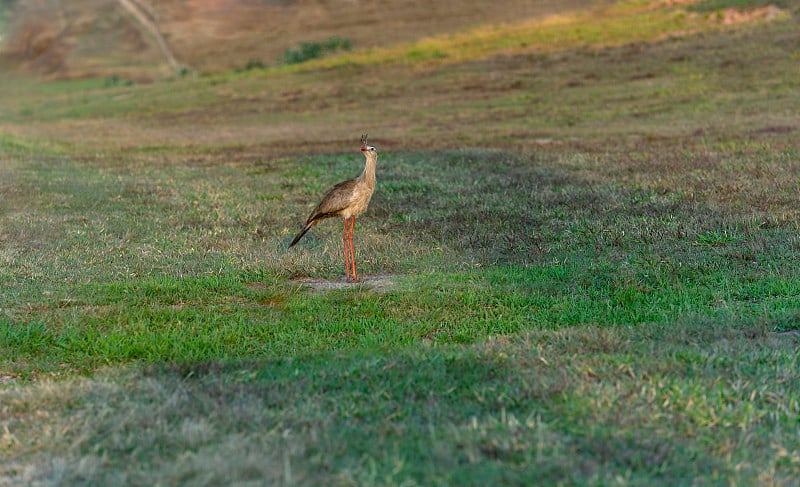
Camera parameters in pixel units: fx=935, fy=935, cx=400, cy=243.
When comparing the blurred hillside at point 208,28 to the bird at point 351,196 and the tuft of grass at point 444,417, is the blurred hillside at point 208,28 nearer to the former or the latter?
the bird at point 351,196

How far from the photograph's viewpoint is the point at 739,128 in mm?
20172

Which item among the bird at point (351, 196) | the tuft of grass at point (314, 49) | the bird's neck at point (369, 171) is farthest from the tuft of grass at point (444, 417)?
the tuft of grass at point (314, 49)

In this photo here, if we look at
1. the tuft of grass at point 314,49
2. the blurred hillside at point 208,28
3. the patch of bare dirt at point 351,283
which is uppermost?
the blurred hillside at point 208,28

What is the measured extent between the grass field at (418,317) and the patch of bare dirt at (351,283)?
5.4 inches

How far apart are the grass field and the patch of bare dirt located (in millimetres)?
138

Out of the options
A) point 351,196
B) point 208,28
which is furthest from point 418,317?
point 208,28

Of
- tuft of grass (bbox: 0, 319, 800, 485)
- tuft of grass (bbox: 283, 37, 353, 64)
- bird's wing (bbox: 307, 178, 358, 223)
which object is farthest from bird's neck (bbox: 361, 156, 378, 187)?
tuft of grass (bbox: 283, 37, 353, 64)

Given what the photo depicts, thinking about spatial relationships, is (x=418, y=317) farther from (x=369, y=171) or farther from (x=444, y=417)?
(x=444, y=417)

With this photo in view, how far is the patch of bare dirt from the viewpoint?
8734 mm

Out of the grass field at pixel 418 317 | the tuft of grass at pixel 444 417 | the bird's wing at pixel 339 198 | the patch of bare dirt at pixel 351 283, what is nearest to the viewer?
the tuft of grass at pixel 444 417

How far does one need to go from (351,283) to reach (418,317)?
4.48ft

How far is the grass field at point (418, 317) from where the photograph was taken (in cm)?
486

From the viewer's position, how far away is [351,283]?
8.97 m

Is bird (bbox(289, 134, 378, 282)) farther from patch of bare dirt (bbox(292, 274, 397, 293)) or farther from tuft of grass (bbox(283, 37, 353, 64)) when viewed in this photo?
tuft of grass (bbox(283, 37, 353, 64))
